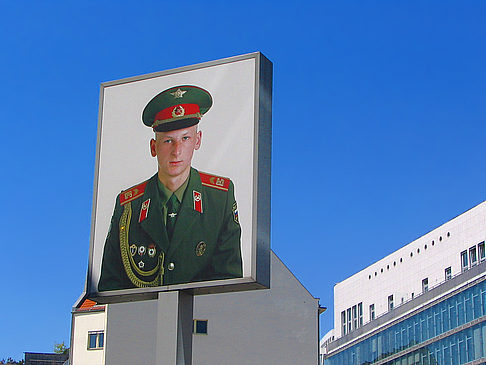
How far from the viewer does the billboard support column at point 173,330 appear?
2253cm

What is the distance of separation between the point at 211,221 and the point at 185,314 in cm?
235

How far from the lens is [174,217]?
23.2 meters

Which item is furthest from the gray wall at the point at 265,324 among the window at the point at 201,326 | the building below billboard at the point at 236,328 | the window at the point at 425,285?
the window at the point at 425,285

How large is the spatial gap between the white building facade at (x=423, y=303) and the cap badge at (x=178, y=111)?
138 ft

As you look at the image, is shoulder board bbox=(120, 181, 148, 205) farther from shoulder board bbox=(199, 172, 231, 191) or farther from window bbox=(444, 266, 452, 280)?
window bbox=(444, 266, 452, 280)

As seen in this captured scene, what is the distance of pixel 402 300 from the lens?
75.9 meters

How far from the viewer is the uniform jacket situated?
2234cm

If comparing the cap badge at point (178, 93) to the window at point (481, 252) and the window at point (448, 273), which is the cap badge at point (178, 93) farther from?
the window at point (448, 273)

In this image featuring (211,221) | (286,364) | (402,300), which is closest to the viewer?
(211,221)

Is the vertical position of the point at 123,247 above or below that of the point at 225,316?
below

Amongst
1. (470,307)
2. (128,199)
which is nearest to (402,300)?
(470,307)

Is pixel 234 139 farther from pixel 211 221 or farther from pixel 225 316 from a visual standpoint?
pixel 225 316

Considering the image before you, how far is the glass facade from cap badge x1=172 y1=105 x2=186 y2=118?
4212 cm

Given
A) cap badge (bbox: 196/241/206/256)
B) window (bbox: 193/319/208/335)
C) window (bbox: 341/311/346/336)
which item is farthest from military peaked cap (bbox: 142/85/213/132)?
window (bbox: 341/311/346/336)
